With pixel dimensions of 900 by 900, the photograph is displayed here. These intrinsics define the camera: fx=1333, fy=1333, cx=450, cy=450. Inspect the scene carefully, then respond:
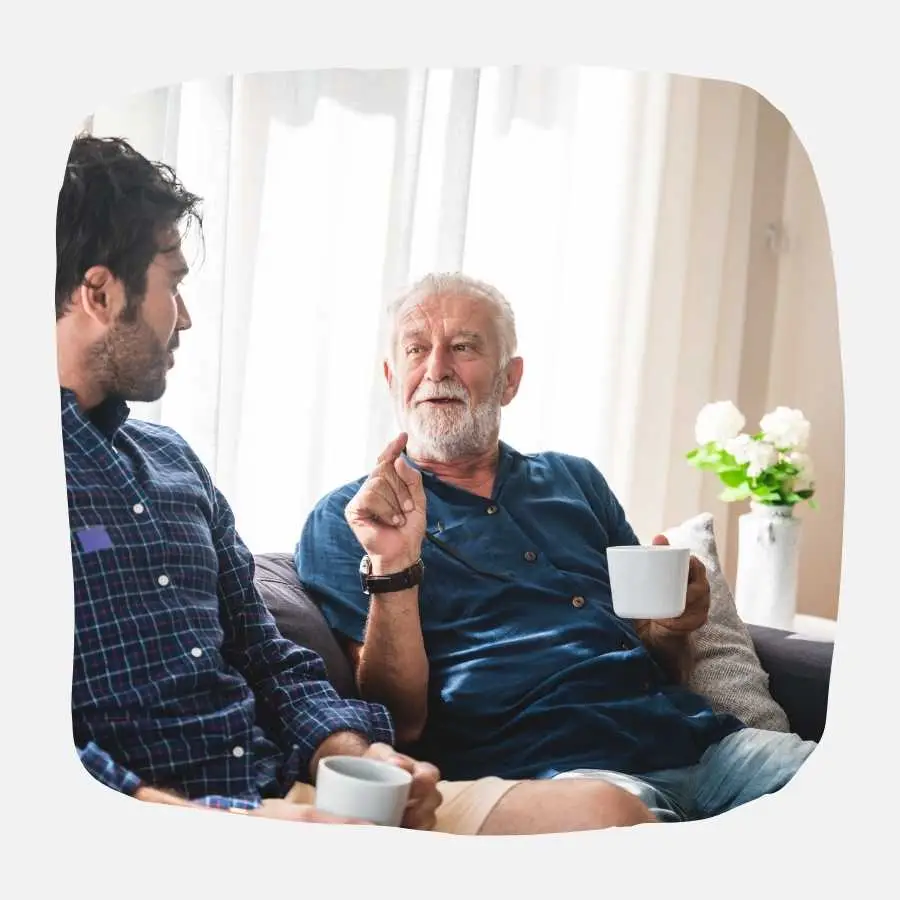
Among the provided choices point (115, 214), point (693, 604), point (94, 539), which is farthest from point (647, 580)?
point (115, 214)

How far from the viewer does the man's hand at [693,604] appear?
6.15 feet

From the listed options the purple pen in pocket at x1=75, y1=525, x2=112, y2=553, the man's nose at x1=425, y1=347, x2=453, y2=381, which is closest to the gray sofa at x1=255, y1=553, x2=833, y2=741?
the purple pen in pocket at x1=75, y1=525, x2=112, y2=553

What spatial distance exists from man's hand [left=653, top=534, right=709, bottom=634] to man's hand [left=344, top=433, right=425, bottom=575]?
0.35 meters

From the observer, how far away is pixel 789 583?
6.64 ft

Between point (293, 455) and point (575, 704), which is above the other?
point (293, 455)

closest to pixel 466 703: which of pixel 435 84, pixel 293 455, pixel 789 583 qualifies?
pixel 293 455

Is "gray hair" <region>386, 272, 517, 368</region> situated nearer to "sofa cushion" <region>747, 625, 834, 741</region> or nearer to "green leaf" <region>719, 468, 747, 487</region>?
"green leaf" <region>719, 468, 747, 487</region>

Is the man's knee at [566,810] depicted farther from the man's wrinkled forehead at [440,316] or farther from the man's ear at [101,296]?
the man's ear at [101,296]

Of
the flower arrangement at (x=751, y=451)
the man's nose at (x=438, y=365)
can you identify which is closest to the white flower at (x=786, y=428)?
the flower arrangement at (x=751, y=451)

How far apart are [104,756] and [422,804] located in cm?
41

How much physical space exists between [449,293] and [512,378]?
144 mm

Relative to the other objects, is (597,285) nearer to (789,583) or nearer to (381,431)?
(381,431)

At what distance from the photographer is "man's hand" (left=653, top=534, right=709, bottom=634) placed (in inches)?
73.8

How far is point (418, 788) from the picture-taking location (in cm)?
168
